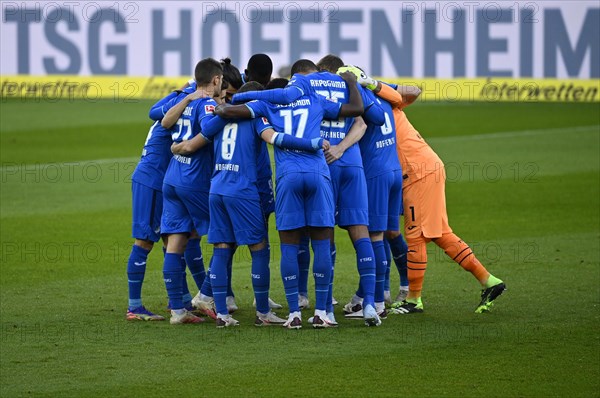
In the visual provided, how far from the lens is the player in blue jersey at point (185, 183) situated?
8.56 m

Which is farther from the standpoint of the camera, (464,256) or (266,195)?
(464,256)

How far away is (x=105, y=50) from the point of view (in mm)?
27875

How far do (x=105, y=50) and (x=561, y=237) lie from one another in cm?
1761

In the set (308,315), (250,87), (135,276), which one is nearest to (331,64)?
(250,87)

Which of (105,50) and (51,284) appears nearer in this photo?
(51,284)

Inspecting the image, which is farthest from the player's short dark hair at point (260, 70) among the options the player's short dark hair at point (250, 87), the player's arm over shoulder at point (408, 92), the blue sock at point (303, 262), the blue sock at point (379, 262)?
the blue sock at point (379, 262)

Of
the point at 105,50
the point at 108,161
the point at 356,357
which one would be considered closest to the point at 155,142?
the point at 356,357

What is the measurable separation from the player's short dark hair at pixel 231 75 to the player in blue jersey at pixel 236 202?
0.81 metres

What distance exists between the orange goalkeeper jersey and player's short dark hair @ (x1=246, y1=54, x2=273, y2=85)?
97 cm

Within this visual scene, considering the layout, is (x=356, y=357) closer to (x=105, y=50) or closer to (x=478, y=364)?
(x=478, y=364)

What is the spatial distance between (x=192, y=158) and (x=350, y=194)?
1324mm

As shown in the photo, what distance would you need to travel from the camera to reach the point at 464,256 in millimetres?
9117

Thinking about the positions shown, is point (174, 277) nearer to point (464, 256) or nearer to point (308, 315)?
point (308, 315)

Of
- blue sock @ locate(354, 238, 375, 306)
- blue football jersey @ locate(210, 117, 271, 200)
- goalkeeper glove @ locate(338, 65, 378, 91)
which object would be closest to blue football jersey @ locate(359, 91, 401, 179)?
goalkeeper glove @ locate(338, 65, 378, 91)
